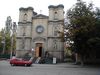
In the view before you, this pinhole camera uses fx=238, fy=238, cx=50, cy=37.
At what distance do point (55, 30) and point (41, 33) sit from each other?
129 inches

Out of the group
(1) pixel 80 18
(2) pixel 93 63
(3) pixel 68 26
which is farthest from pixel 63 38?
(2) pixel 93 63

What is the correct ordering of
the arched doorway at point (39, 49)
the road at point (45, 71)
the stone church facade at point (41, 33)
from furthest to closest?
the arched doorway at point (39, 49) < the stone church facade at point (41, 33) < the road at point (45, 71)

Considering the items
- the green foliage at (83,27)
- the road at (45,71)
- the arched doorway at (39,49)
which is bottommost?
the road at (45,71)

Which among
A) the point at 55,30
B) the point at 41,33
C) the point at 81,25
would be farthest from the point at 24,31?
the point at 81,25

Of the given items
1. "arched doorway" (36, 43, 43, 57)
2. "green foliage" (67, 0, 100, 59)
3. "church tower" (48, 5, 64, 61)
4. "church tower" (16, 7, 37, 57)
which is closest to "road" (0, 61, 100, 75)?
"green foliage" (67, 0, 100, 59)

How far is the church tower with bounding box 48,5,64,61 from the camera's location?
167 feet

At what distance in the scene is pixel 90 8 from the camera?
1528 inches

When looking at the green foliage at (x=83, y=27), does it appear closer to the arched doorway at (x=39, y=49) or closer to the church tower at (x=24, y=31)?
the arched doorway at (x=39, y=49)

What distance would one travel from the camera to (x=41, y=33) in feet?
173

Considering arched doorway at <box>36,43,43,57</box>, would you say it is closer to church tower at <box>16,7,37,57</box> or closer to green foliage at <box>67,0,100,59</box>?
church tower at <box>16,7,37,57</box>

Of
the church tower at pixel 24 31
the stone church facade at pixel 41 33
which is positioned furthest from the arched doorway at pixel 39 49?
the church tower at pixel 24 31

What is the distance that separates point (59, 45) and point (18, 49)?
931cm

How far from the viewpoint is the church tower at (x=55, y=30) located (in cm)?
5100

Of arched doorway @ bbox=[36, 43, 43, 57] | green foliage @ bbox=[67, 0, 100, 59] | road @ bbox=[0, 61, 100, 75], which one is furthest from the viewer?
arched doorway @ bbox=[36, 43, 43, 57]
